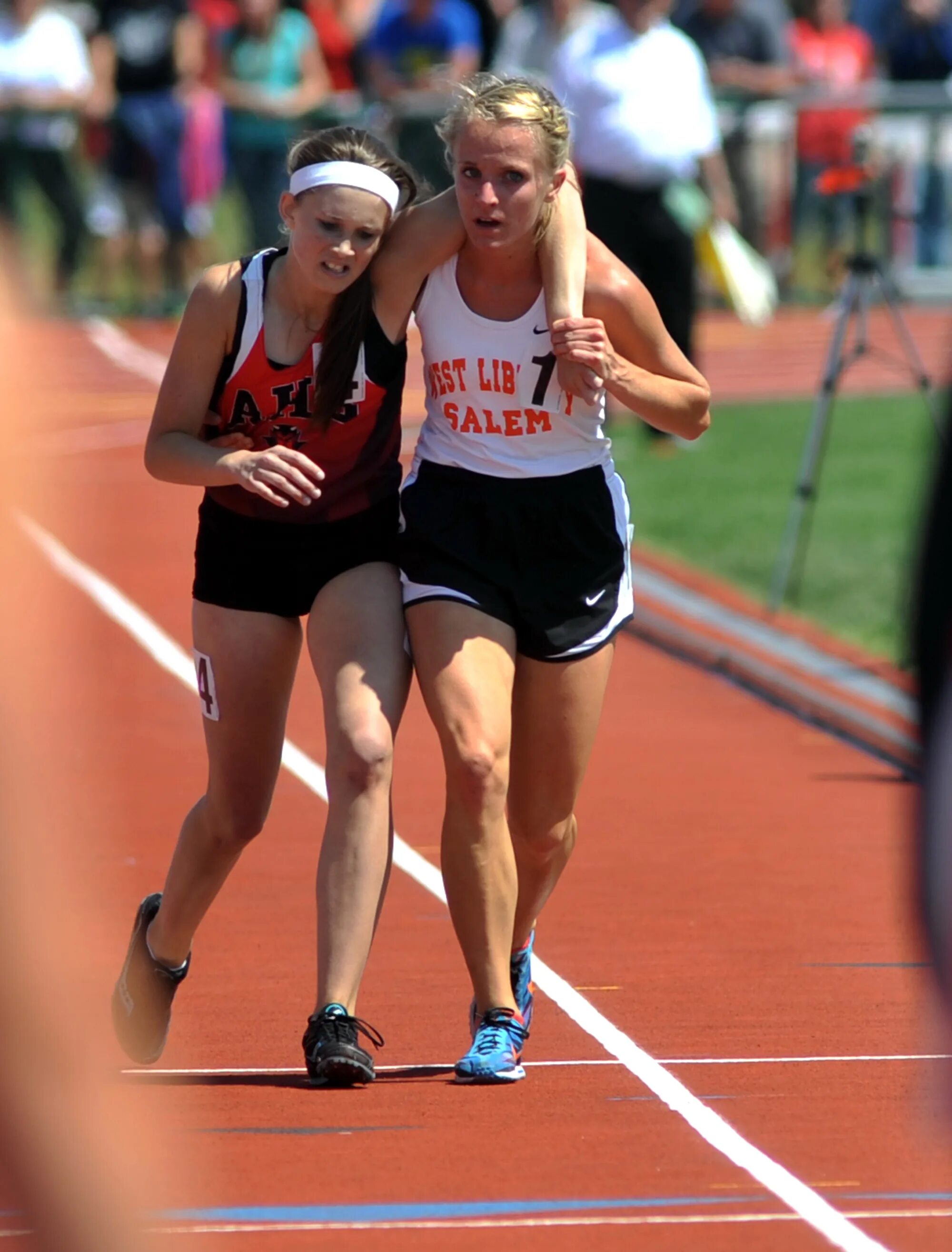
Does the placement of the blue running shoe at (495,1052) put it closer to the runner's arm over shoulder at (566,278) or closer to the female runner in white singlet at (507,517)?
the female runner in white singlet at (507,517)

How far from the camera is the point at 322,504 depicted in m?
5.64

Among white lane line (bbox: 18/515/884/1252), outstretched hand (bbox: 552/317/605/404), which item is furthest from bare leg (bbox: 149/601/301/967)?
outstretched hand (bbox: 552/317/605/404)

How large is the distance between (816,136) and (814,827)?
48.7 feet

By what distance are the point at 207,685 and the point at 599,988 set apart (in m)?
1.61

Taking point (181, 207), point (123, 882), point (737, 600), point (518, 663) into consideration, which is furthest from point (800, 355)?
point (518, 663)

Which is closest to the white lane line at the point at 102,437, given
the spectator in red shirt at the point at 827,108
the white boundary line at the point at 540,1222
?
the spectator in red shirt at the point at 827,108

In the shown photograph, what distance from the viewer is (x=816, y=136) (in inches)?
878

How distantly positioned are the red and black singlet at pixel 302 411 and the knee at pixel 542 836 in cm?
90

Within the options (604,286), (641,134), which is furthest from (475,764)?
(641,134)

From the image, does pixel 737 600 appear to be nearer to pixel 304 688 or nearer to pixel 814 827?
pixel 304 688

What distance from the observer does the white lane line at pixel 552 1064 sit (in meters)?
5.88

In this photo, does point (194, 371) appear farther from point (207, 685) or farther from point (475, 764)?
point (475, 764)

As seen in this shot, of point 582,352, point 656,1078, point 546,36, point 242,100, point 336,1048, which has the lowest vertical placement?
point 336,1048

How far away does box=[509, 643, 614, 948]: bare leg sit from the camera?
5738 millimetres
